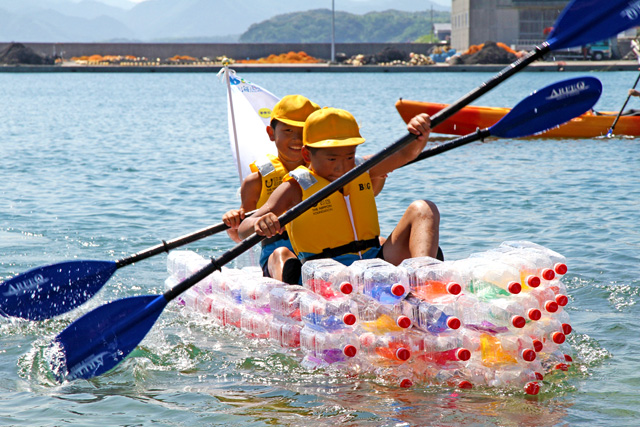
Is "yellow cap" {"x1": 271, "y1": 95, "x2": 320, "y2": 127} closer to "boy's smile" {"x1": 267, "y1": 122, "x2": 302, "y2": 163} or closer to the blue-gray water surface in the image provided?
"boy's smile" {"x1": 267, "y1": 122, "x2": 302, "y2": 163}

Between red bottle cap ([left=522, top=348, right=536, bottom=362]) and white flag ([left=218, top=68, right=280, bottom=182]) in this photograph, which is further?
white flag ([left=218, top=68, right=280, bottom=182])

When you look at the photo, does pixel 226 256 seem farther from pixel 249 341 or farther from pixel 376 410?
pixel 376 410

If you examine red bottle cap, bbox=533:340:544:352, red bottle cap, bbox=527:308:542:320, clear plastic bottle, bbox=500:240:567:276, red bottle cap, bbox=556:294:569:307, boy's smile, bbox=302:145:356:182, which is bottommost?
red bottle cap, bbox=533:340:544:352

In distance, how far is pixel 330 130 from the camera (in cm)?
448

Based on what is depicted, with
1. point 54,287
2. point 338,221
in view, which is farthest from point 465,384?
point 54,287

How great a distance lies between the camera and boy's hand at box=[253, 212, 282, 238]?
4.31 metres

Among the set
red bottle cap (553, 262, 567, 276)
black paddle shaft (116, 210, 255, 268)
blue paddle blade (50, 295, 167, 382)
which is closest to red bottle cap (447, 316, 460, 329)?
red bottle cap (553, 262, 567, 276)

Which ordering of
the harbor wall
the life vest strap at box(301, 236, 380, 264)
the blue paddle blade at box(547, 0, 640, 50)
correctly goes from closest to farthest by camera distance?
1. the blue paddle blade at box(547, 0, 640, 50)
2. the life vest strap at box(301, 236, 380, 264)
3. the harbor wall

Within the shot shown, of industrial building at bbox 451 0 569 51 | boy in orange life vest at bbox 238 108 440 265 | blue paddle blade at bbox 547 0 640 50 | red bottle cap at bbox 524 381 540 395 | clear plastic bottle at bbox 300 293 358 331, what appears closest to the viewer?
blue paddle blade at bbox 547 0 640 50

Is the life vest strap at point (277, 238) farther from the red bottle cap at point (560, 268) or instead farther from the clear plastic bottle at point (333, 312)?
the red bottle cap at point (560, 268)

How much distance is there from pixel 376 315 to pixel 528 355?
33.0 inches

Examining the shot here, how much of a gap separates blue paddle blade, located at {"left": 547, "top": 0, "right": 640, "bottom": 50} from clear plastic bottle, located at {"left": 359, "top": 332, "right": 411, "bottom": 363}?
1.75 meters

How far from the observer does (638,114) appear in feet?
54.4

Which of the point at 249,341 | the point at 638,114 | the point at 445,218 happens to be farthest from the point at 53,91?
the point at 249,341
